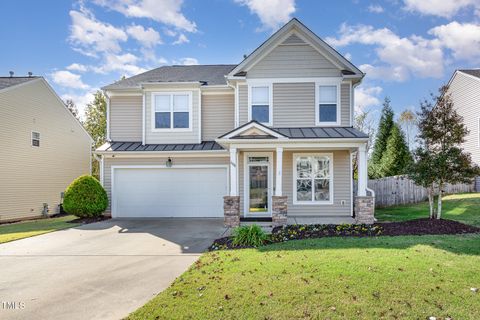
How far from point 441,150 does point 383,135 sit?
10695mm

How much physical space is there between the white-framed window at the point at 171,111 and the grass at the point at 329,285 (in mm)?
7806

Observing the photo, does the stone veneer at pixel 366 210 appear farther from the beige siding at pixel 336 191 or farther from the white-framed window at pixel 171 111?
the white-framed window at pixel 171 111

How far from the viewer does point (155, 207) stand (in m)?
13.1

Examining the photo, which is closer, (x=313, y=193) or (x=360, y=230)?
(x=360, y=230)

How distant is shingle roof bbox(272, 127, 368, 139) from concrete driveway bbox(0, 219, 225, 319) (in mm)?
4450

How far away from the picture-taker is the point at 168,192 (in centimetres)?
1305

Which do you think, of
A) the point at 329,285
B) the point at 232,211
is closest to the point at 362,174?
the point at 232,211

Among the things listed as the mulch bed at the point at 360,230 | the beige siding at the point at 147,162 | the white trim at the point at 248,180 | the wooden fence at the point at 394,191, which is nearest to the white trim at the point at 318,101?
the white trim at the point at 248,180

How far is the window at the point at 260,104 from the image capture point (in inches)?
481

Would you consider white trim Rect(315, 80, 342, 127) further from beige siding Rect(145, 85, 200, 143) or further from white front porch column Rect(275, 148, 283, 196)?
beige siding Rect(145, 85, 200, 143)

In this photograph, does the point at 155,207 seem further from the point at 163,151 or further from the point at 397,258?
the point at 397,258

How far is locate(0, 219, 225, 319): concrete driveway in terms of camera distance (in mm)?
4277

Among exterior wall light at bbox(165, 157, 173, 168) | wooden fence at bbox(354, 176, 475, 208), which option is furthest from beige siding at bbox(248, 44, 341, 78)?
wooden fence at bbox(354, 176, 475, 208)

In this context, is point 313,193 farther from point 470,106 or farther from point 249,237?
point 470,106
